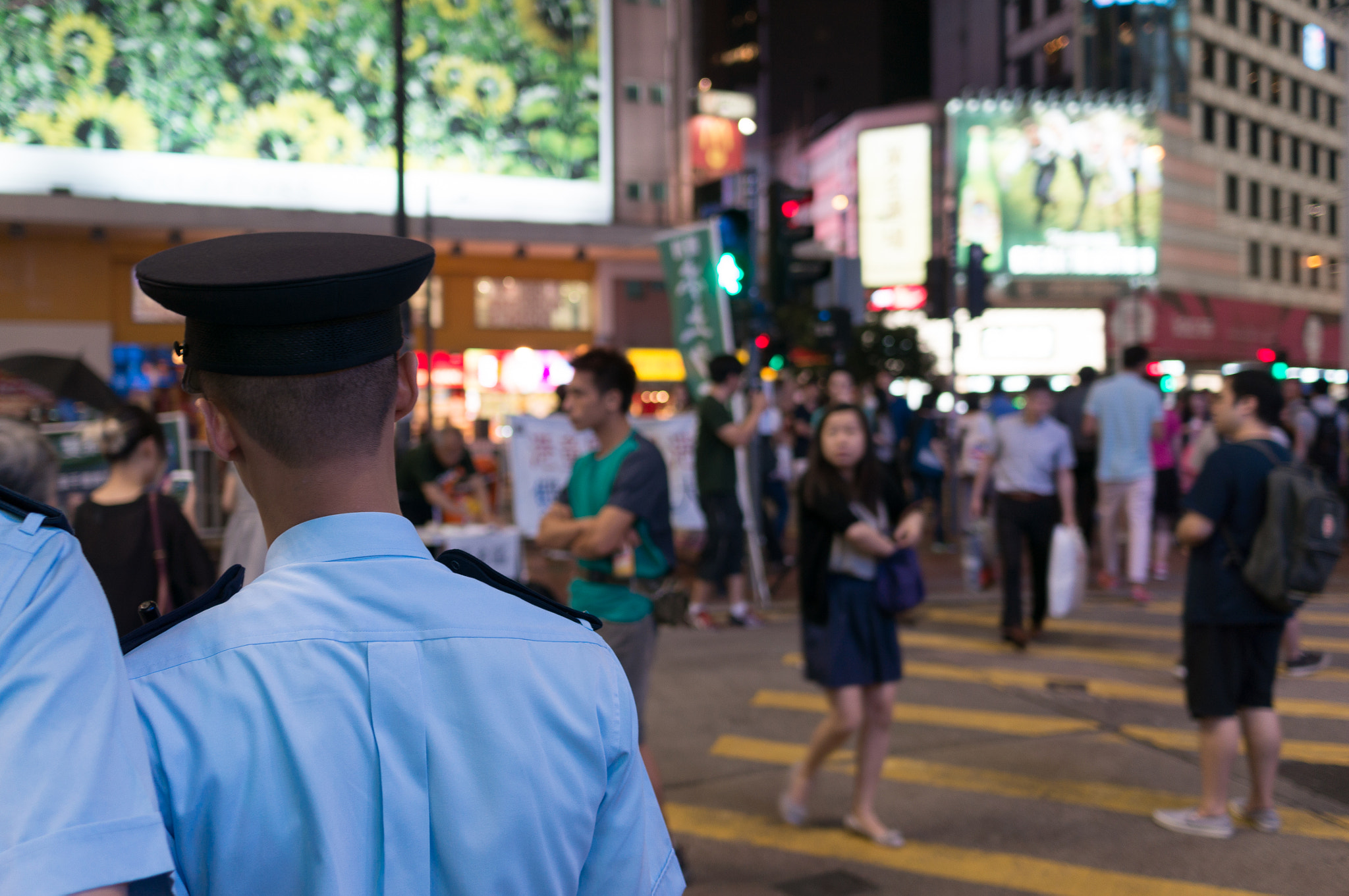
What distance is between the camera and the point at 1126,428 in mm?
9953

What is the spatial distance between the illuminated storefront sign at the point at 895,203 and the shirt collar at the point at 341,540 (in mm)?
43553

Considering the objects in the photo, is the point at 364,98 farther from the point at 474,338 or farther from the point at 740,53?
the point at 740,53

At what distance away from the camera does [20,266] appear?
70.8 ft

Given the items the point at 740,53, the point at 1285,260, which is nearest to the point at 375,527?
the point at 1285,260

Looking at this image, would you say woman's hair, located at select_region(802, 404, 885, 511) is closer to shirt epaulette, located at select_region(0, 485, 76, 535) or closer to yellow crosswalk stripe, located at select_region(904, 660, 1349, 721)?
yellow crosswalk stripe, located at select_region(904, 660, 1349, 721)

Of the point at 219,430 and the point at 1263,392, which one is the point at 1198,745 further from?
the point at 219,430

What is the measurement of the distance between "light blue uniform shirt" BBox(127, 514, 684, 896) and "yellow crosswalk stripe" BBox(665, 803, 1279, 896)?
349cm

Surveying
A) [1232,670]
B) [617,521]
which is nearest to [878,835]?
[1232,670]

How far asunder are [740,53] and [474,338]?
6399cm

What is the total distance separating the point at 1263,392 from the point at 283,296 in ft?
15.8

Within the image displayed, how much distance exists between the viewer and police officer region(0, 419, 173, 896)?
33.6 inches

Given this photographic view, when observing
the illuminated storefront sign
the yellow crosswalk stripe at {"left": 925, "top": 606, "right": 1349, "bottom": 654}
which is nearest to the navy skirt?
the yellow crosswalk stripe at {"left": 925, "top": 606, "right": 1349, "bottom": 654}

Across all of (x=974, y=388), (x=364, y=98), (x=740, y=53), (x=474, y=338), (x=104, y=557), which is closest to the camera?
(x=104, y=557)

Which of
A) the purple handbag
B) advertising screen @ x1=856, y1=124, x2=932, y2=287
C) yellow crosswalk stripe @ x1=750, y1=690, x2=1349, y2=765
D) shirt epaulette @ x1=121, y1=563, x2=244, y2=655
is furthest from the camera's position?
advertising screen @ x1=856, y1=124, x2=932, y2=287
